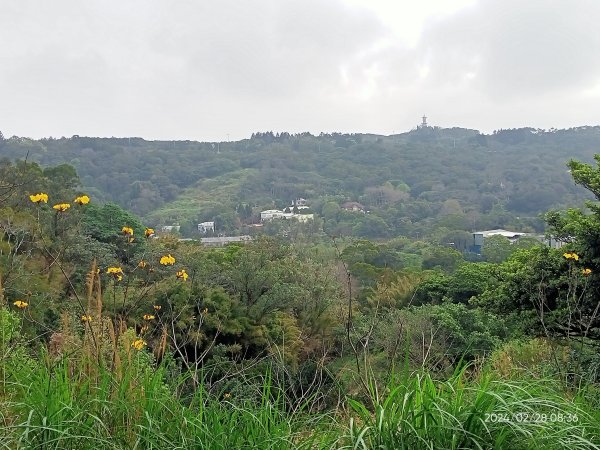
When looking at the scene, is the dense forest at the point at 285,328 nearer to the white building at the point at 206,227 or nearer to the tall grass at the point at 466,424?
the tall grass at the point at 466,424

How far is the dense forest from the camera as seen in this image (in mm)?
1285

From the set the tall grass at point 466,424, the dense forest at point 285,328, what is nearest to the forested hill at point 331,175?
the dense forest at point 285,328

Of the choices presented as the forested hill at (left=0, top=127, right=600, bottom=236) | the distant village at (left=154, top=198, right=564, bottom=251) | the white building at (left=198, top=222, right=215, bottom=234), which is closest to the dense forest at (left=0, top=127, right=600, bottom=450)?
the forested hill at (left=0, top=127, right=600, bottom=236)

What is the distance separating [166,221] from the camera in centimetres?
3944

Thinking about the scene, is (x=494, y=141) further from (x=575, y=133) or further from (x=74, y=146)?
(x=74, y=146)

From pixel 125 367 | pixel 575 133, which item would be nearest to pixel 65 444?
pixel 125 367

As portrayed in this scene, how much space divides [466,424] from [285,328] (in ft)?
30.2

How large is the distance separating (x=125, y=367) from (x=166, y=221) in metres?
39.0

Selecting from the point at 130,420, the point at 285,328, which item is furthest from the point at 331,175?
the point at 130,420

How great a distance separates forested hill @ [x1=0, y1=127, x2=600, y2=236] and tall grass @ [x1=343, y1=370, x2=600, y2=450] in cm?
3711

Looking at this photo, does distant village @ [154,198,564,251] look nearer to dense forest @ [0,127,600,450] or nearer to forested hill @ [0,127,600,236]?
forested hill @ [0,127,600,236]

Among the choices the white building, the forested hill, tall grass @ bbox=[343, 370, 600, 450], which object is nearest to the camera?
tall grass @ bbox=[343, 370, 600, 450]

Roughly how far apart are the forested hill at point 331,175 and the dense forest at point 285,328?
0.64m

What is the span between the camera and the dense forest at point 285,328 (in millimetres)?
1285
